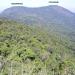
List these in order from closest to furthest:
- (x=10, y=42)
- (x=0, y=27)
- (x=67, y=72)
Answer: (x=67, y=72)
(x=10, y=42)
(x=0, y=27)

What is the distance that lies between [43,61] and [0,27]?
71.9 feet

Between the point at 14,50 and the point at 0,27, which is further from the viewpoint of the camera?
the point at 0,27

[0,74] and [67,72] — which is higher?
[0,74]

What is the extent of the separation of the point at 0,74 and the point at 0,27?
30985 mm

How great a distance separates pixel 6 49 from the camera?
49.4 meters

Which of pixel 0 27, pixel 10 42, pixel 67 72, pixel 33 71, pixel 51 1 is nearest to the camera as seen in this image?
pixel 51 1

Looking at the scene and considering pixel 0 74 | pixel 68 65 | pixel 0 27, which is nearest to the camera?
pixel 0 74

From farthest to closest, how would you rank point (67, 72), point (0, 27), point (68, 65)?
1. point (0, 27)
2. point (68, 65)
3. point (67, 72)

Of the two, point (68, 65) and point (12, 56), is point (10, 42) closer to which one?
point (12, 56)

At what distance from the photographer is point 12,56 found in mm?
46594

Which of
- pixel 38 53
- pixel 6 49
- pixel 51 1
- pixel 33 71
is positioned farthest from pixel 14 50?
pixel 51 1

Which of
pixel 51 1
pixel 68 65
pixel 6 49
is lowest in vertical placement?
pixel 68 65

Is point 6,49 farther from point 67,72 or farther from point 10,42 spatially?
point 67,72

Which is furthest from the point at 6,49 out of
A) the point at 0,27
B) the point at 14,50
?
the point at 0,27
